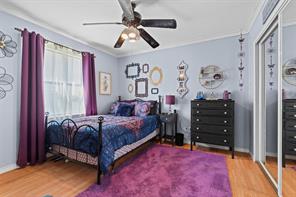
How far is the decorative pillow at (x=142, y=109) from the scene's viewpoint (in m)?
3.81

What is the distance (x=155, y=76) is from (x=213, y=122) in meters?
1.95

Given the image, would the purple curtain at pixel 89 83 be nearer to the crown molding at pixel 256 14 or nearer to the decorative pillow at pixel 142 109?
the decorative pillow at pixel 142 109

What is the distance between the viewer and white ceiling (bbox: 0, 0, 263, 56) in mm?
2252

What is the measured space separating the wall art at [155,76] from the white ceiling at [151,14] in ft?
3.30

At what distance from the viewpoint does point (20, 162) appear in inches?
96.6

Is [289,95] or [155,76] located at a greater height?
[155,76]

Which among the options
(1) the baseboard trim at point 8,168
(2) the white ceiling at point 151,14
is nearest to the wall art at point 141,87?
(2) the white ceiling at point 151,14

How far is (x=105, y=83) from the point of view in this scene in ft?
14.3

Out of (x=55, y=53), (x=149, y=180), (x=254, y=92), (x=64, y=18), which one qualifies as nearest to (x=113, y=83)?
(x=55, y=53)

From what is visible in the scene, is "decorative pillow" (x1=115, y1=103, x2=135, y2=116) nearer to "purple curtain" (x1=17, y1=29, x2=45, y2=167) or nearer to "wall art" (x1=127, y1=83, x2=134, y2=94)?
"wall art" (x1=127, y1=83, x2=134, y2=94)

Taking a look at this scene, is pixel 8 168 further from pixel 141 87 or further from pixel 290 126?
pixel 290 126

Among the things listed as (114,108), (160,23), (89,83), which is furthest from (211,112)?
(89,83)

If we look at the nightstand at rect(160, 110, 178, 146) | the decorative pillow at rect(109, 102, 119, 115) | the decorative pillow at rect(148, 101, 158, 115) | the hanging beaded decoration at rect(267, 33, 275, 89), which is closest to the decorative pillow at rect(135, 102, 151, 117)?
the decorative pillow at rect(148, 101, 158, 115)

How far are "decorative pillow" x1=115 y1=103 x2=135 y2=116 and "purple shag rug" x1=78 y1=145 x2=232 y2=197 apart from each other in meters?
1.17
